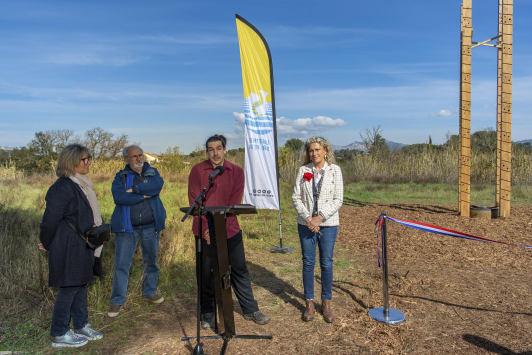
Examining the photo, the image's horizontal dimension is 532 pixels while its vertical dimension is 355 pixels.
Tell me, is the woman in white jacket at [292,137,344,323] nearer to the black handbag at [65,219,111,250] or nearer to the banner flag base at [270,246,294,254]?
the black handbag at [65,219,111,250]

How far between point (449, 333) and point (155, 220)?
3.47 meters

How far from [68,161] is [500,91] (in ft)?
33.4

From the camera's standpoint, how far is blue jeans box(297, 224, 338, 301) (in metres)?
4.17

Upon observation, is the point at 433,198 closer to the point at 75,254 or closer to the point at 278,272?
the point at 278,272

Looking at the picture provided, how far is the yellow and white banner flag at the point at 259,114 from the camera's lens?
7605 millimetres

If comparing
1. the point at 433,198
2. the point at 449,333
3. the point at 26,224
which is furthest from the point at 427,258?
the point at 433,198

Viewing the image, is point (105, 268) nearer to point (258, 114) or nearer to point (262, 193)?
point (262, 193)

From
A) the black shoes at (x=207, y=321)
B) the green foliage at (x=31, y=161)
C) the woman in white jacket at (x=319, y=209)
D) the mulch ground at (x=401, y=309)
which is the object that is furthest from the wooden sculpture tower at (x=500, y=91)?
the green foliage at (x=31, y=161)

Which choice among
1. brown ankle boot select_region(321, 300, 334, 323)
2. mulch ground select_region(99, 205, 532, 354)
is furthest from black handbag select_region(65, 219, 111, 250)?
brown ankle boot select_region(321, 300, 334, 323)

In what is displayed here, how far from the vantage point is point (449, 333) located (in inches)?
151

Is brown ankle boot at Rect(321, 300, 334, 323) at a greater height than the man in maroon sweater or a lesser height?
lesser

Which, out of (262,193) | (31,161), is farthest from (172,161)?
(262,193)

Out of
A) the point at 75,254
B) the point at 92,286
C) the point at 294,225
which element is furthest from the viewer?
the point at 294,225

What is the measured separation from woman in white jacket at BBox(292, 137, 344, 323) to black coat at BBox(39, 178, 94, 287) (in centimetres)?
223
